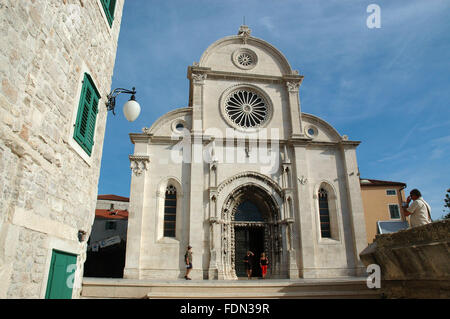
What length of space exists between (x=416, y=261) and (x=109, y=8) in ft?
29.6

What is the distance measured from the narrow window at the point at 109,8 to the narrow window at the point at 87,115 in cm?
212

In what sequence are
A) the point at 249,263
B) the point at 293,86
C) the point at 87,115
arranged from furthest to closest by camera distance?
1. the point at 293,86
2. the point at 249,263
3. the point at 87,115

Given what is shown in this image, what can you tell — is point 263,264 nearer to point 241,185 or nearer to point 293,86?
point 241,185

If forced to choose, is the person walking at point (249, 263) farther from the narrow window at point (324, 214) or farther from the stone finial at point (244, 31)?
the stone finial at point (244, 31)

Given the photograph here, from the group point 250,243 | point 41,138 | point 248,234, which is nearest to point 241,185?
point 248,234

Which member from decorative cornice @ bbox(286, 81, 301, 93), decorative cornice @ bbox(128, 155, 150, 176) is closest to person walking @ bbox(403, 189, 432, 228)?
decorative cornice @ bbox(128, 155, 150, 176)

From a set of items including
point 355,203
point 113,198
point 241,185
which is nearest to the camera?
point 241,185

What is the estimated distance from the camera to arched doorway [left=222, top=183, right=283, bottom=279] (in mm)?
17750

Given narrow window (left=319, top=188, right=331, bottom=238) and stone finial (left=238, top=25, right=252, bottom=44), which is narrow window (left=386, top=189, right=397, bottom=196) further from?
stone finial (left=238, top=25, right=252, bottom=44)

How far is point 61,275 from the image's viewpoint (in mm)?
5832

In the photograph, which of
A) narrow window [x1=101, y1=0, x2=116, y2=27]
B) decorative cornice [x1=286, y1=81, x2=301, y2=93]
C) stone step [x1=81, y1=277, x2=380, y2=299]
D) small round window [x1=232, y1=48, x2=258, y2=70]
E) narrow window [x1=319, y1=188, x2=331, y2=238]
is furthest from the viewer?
small round window [x1=232, y1=48, x2=258, y2=70]

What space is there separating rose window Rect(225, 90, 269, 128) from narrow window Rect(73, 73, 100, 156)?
1338 centimetres

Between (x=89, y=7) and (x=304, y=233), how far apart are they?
15.4 meters

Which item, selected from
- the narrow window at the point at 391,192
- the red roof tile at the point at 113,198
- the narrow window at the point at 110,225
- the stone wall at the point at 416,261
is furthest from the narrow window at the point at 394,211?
the red roof tile at the point at 113,198
